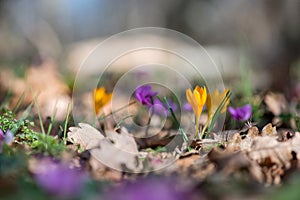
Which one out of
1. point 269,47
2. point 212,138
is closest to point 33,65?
point 212,138

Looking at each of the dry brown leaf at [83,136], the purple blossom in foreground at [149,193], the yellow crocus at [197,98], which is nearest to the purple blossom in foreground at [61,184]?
the purple blossom in foreground at [149,193]

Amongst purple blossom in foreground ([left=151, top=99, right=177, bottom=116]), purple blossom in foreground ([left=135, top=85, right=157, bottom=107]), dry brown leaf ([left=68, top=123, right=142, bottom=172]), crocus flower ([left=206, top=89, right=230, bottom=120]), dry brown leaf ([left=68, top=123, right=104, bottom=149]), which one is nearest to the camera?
dry brown leaf ([left=68, top=123, right=142, bottom=172])

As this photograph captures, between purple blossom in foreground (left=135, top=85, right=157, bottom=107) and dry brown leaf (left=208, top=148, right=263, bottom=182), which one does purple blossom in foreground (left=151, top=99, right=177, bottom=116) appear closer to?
purple blossom in foreground (left=135, top=85, right=157, bottom=107)

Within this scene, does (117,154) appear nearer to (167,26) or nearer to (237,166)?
(237,166)

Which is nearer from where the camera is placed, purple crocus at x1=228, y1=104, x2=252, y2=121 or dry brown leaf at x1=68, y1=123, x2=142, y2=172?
dry brown leaf at x1=68, y1=123, x2=142, y2=172

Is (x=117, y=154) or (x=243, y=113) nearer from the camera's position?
(x=117, y=154)

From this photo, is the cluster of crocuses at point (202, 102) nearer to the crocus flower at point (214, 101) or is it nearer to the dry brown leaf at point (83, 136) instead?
the crocus flower at point (214, 101)

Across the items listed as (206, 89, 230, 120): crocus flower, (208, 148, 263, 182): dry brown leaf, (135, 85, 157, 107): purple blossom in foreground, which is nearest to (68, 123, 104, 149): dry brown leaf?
(135, 85, 157, 107): purple blossom in foreground

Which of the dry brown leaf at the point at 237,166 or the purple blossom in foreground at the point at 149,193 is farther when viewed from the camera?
the dry brown leaf at the point at 237,166

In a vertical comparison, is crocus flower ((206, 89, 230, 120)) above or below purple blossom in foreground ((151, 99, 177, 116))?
above

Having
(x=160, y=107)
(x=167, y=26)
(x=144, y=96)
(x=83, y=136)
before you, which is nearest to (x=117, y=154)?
(x=83, y=136)
